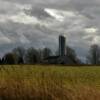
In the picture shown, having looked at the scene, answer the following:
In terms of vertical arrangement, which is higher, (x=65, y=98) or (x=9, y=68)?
(x=9, y=68)

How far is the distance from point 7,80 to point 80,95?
2.93 meters

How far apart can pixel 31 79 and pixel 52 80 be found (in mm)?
A: 954

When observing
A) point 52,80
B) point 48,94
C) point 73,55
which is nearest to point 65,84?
point 52,80

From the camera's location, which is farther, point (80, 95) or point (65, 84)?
point (65, 84)

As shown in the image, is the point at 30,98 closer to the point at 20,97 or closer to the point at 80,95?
the point at 20,97

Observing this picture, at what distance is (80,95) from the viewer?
13.4 metres

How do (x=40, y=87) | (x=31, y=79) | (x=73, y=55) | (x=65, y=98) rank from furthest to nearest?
(x=73, y=55) < (x=31, y=79) < (x=40, y=87) < (x=65, y=98)

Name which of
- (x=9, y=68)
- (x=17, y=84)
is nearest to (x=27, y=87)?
(x=17, y=84)

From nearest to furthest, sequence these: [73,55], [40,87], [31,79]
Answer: [40,87]
[31,79]
[73,55]

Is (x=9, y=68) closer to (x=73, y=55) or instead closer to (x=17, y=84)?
(x=17, y=84)

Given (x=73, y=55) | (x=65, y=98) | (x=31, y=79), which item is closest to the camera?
(x=65, y=98)

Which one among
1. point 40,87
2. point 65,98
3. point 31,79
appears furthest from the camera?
point 31,79

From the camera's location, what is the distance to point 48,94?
13211 millimetres

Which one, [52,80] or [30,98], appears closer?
[30,98]
